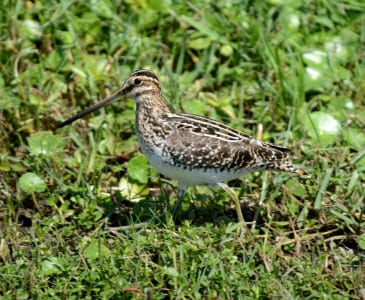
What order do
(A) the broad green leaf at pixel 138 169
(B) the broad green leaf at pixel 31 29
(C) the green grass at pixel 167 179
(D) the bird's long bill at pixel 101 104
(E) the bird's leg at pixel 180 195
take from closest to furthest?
(C) the green grass at pixel 167 179
(E) the bird's leg at pixel 180 195
(D) the bird's long bill at pixel 101 104
(A) the broad green leaf at pixel 138 169
(B) the broad green leaf at pixel 31 29

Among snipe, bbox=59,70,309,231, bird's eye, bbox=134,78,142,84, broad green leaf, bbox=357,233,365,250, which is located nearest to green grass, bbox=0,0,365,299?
broad green leaf, bbox=357,233,365,250

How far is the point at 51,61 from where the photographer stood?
6996mm

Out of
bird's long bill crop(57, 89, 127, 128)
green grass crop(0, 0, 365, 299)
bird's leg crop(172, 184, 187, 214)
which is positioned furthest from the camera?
bird's long bill crop(57, 89, 127, 128)

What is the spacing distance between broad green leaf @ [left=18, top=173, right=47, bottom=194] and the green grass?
11mm

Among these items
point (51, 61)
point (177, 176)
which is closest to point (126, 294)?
point (177, 176)

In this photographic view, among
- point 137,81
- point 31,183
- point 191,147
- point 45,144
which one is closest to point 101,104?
point 137,81

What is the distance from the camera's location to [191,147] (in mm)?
5512

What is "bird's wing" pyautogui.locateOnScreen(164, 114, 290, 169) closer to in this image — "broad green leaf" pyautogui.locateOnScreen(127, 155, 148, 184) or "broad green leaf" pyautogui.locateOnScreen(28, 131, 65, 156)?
"broad green leaf" pyautogui.locateOnScreen(127, 155, 148, 184)

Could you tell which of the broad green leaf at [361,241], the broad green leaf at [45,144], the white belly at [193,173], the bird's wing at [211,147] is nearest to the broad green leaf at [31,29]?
the broad green leaf at [45,144]

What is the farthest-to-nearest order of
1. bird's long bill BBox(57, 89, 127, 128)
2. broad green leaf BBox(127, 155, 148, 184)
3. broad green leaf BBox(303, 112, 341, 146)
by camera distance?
broad green leaf BBox(303, 112, 341, 146), broad green leaf BBox(127, 155, 148, 184), bird's long bill BBox(57, 89, 127, 128)

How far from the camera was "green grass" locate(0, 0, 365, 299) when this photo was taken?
5.05 metres

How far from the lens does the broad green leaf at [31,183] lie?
5.80m

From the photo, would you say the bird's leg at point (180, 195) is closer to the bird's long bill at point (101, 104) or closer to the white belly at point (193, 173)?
the white belly at point (193, 173)

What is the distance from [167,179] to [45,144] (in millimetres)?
862
